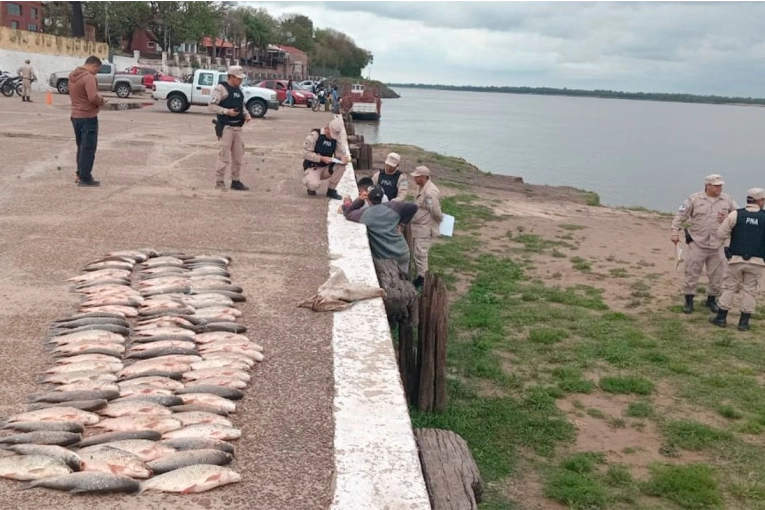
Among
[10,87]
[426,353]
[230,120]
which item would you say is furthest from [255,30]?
[426,353]

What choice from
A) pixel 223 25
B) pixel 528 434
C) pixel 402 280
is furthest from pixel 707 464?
pixel 223 25

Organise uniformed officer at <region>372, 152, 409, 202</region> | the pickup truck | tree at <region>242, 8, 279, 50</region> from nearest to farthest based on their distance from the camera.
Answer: uniformed officer at <region>372, 152, 409, 202</region>, the pickup truck, tree at <region>242, 8, 279, 50</region>

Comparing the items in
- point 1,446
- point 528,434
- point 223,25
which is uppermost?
point 223,25

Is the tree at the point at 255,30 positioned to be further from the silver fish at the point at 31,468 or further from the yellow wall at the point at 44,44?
the silver fish at the point at 31,468

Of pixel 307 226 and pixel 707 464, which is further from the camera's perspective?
pixel 307 226

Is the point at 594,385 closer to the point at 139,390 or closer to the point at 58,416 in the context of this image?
the point at 139,390

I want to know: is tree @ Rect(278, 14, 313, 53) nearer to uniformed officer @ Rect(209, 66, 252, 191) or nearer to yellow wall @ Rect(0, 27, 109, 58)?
yellow wall @ Rect(0, 27, 109, 58)

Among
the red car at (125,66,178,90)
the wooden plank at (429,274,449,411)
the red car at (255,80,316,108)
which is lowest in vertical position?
the wooden plank at (429,274,449,411)

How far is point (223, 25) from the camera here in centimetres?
9831

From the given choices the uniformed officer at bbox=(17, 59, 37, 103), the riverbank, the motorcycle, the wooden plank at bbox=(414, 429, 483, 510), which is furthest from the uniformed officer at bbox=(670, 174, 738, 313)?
the motorcycle

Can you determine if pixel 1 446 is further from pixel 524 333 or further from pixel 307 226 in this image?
pixel 524 333

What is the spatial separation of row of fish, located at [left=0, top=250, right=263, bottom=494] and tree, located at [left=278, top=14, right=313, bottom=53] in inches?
5593

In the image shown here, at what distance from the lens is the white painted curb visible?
12.7 ft

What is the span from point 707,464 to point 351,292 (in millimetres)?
3377
